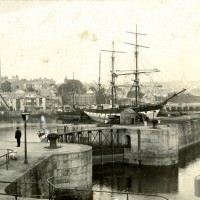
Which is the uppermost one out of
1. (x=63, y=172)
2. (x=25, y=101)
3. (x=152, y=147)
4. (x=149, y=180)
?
(x=25, y=101)

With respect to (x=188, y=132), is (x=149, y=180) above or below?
below

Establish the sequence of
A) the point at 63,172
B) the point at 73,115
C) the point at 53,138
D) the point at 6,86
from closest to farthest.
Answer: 1. the point at 63,172
2. the point at 53,138
3. the point at 73,115
4. the point at 6,86

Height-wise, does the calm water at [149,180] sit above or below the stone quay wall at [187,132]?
below

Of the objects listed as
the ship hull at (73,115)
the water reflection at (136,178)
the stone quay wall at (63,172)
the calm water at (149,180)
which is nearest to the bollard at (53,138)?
the stone quay wall at (63,172)

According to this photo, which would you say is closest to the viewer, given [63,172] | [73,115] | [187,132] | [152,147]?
[63,172]

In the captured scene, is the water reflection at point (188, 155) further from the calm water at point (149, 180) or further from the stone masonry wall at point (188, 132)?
the stone masonry wall at point (188, 132)

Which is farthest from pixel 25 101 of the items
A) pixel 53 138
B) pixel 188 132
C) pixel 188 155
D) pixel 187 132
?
pixel 53 138

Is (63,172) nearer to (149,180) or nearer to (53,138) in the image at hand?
(53,138)

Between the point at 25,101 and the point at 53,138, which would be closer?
the point at 53,138

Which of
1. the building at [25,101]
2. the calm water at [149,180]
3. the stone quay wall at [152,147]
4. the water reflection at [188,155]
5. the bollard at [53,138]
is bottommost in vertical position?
the calm water at [149,180]
